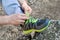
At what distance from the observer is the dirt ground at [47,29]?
102 inches

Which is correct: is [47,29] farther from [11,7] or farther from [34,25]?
[11,7]

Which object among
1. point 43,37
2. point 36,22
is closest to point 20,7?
point 36,22

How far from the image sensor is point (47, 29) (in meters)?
2.65

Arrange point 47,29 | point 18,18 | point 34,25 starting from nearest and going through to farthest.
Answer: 1. point 18,18
2. point 34,25
3. point 47,29

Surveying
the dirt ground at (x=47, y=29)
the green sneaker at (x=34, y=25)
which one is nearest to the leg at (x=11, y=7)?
the green sneaker at (x=34, y=25)

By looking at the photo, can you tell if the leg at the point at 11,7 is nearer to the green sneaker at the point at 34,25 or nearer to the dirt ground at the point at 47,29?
the green sneaker at the point at 34,25

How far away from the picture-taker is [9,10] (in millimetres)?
2455

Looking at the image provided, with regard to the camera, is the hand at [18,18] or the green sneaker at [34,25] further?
the green sneaker at [34,25]

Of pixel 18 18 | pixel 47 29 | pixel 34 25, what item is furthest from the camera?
pixel 47 29

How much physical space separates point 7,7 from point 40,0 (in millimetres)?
1336

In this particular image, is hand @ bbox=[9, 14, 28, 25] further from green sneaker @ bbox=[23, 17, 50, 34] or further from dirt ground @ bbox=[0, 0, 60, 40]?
dirt ground @ bbox=[0, 0, 60, 40]

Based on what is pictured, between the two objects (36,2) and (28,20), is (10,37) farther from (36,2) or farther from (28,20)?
(36,2)

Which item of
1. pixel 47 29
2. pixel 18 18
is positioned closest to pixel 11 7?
pixel 18 18

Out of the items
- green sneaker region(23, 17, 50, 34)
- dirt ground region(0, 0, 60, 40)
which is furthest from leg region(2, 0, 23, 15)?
dirt ground region(0, 0, 60, 40)
